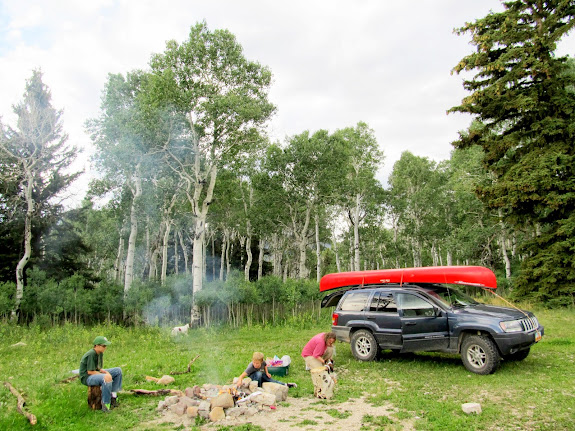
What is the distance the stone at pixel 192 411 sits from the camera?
561 cm

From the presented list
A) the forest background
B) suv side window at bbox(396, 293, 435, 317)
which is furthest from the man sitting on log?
the forest background

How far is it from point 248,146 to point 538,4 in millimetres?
15517

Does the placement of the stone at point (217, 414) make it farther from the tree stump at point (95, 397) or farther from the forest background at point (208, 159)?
the forest background at point (208, 159)

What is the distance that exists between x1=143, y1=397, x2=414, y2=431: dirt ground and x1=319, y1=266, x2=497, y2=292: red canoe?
437cm

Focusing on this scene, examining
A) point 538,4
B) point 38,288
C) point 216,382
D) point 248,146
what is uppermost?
point 538,4

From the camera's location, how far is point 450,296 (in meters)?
8.77

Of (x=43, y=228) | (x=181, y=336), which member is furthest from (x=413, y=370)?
(x=43, y=228)

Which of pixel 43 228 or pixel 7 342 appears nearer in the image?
pixel 7 342

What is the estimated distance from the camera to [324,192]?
95.7ft

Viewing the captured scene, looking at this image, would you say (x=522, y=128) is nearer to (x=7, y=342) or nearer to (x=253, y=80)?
(x=253, y=80)

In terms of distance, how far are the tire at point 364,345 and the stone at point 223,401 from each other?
14.5 ft

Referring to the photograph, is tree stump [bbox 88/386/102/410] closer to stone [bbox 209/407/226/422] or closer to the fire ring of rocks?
the fire ring of rocks

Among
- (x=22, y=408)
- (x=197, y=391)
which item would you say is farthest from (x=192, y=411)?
(x=22, y=408)

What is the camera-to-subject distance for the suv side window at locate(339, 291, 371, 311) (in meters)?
9.46
